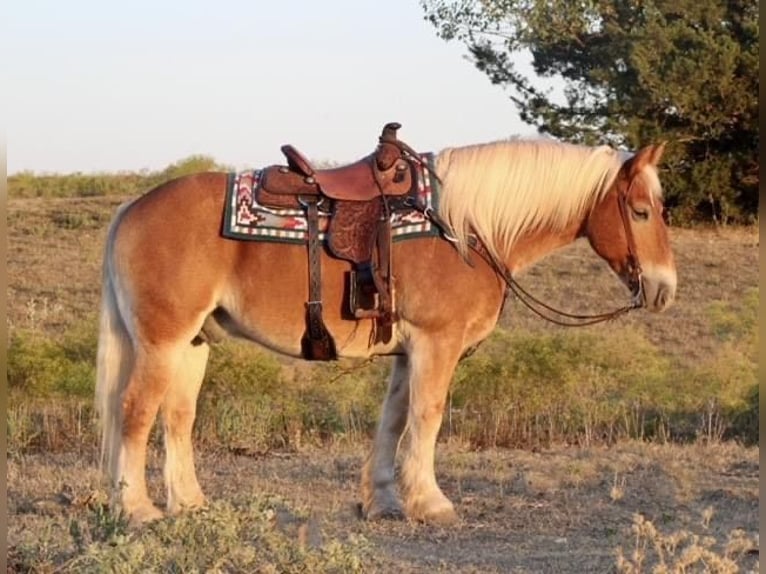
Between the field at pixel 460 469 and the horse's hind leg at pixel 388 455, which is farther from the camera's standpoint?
the horse's hind leg at pixel 388 455

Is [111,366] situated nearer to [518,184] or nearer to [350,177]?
[350,177]

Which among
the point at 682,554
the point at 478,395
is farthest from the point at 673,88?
the point at 682,554

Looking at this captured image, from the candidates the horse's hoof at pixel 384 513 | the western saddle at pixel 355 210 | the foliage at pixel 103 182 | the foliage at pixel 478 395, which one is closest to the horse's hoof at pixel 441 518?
the horse's hoof at pixel 384 513

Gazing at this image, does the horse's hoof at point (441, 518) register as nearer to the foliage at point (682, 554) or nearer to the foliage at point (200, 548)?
the foliage at point (682, 554)

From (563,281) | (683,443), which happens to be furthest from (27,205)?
(683,443)

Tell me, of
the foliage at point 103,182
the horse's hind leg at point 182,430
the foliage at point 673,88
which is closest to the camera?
the horse's hind leg at point 182,430

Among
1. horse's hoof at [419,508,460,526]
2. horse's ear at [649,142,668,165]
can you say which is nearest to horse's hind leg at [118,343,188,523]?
horse's hoof at [419,508,460,526]

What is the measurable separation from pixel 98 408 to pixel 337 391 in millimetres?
4688

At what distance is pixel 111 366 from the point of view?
638 centimetres

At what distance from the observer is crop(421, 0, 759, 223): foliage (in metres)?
21.5

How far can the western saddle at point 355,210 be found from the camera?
6211 millimetres

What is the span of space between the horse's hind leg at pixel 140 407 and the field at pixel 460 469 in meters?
0.21

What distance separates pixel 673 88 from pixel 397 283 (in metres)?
16.2

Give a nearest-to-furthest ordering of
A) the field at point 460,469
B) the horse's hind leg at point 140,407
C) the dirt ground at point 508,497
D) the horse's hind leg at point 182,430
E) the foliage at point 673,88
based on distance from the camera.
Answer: the field at point 460,469 → the dirt ground at point 508,497 → the horse's hind leg at point 140,407 → the horse's hind leg at point 182,430 → the foliage at point 673,88
